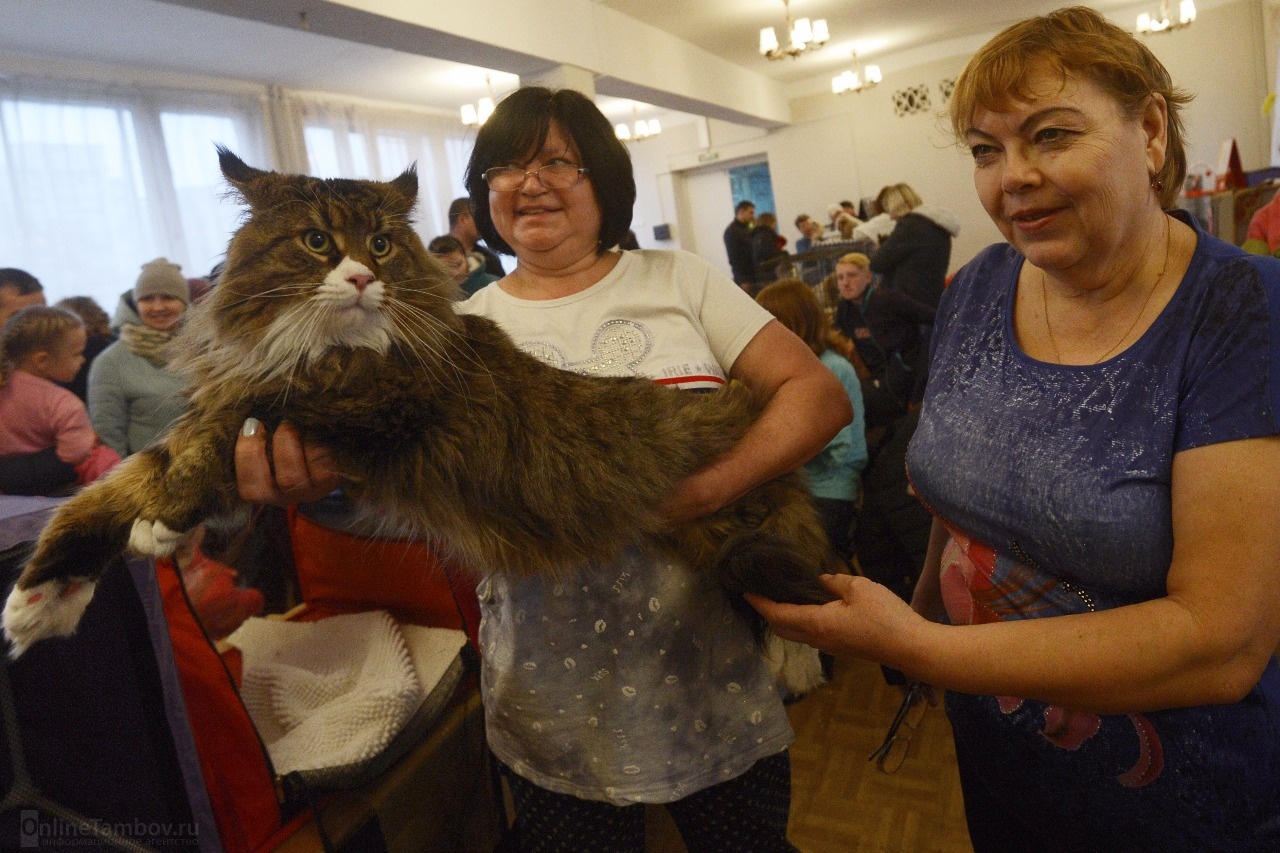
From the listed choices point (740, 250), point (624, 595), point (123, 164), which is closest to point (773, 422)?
point (624, 595)

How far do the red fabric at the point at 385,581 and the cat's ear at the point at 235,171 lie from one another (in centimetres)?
87

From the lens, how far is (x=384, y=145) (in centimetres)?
858

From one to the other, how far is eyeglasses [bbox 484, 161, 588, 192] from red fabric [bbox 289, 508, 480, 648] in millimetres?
865

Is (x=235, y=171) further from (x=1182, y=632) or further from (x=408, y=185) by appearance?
(x=1182, y=632)

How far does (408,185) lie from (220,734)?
0.99 metres

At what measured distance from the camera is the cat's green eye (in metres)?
1.06

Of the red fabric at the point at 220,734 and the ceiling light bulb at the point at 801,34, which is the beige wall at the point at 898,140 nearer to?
the ceiling light bulb at the point at 801,34

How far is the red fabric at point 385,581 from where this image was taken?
5.78 feet

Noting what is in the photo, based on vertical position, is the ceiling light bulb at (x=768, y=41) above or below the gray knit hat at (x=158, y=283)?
above

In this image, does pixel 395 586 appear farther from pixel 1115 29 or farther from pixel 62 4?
pixel 62 4

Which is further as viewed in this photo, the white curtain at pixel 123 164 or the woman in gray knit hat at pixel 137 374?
the white curtain at pixel 123 164

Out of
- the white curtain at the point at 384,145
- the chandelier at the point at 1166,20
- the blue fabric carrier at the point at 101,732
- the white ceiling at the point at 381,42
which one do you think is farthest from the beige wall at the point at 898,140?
the blue fabric carrier at the point at 101,732

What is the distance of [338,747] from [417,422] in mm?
762

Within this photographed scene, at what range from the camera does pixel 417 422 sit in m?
1.06
